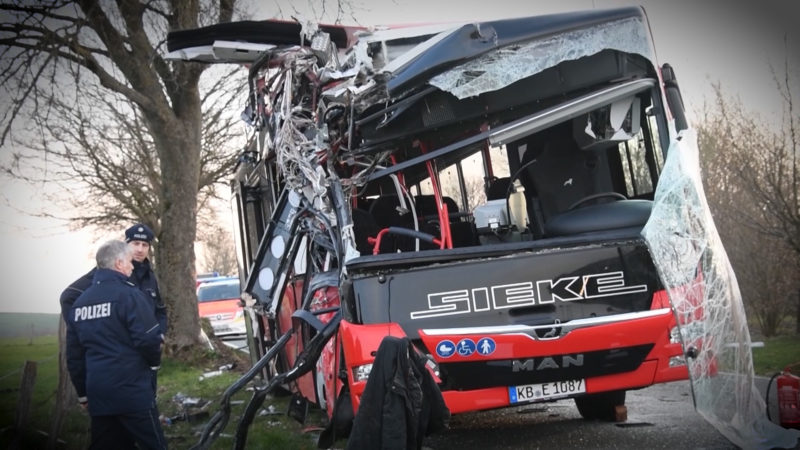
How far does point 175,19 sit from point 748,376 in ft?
41.7

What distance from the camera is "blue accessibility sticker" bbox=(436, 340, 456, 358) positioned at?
5285 mm

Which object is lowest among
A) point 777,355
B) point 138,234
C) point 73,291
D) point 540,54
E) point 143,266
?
point 777,355

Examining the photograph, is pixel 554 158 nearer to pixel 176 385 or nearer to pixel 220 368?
pixel 176 385

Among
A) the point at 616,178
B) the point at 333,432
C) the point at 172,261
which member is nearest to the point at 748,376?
the point at 616,178

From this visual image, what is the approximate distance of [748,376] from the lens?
215 inches

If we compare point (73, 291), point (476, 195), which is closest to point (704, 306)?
point (476, 195)

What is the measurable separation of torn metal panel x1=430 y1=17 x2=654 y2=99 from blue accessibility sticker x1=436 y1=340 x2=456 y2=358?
5.56ft

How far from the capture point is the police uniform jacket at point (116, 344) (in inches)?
209

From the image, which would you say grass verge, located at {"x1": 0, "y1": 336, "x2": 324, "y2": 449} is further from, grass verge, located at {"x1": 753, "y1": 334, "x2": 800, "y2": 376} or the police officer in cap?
grass verge, located at {"x1": 753, "y1": 334, "x2": 800, "y2": 376}

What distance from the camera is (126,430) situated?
5.44 metres

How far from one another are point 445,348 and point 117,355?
214 cm

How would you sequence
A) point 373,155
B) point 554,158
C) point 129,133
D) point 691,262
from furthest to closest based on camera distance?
point 129,133 < point 554,158 < point 373,155 < point 691,262

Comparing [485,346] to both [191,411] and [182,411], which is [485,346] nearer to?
[191,411]

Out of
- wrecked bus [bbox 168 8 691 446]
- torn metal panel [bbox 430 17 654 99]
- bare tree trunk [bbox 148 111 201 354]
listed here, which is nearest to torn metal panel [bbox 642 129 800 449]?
wrecked bus [bbox 168 8 691 446]
